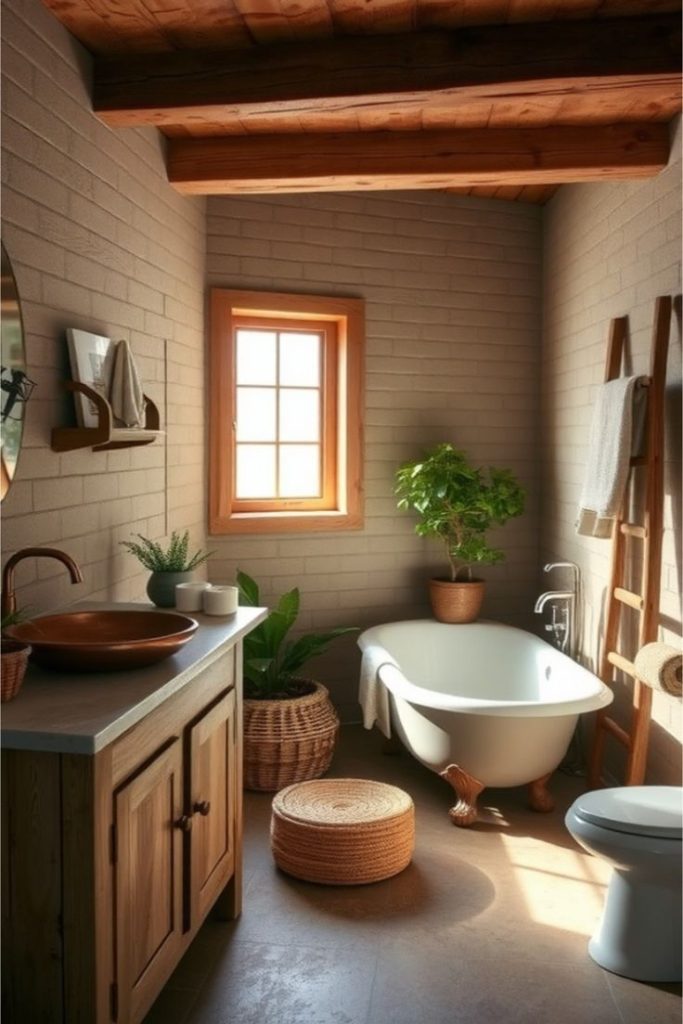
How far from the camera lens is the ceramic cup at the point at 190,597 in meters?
2.79

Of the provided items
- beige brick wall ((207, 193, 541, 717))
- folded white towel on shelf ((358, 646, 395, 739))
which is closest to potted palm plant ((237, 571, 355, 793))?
folded white towel on shelf ((358, 646, 395, 739))

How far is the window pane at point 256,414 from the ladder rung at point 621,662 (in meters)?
1.95

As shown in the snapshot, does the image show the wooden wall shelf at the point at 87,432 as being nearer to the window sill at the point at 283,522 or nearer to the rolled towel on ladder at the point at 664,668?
the window sill at the point at 283,522

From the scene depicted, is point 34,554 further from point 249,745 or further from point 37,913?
point 249,745

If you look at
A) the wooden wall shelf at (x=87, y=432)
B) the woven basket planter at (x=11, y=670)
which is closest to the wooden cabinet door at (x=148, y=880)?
the woven basket planter at (x=11, y=670)

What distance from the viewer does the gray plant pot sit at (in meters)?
2.96

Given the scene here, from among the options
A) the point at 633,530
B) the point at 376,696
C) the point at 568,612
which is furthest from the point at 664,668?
the point at 376,696

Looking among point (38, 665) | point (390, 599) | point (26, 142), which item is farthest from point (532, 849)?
point (26, 142)

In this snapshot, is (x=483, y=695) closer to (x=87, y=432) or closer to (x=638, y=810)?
(x=638, y=810)

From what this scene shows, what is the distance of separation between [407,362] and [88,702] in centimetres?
317

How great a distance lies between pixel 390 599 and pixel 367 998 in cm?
247

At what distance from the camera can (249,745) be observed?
386cm

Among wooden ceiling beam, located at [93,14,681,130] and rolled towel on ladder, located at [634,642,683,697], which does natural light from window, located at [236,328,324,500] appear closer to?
wooden ceiling beam, located at [93,14,681,130]

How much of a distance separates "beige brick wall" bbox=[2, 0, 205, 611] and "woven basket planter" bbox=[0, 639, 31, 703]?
24.8 inches
